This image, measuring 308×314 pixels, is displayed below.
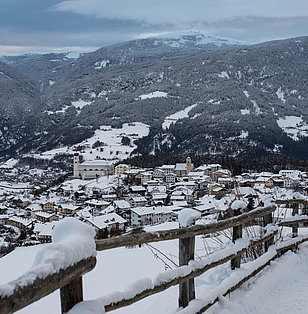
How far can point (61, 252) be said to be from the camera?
2191 mm

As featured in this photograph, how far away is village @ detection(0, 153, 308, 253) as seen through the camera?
128ft

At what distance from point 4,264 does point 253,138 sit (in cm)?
12364

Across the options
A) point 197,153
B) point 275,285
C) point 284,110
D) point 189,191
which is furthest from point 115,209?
point 284,110

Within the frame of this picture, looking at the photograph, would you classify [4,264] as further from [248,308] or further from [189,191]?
[189,191]

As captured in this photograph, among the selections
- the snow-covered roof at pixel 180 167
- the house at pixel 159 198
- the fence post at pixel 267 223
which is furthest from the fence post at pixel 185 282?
the snow-covered roof at pixel 180 167

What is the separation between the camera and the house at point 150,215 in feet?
135

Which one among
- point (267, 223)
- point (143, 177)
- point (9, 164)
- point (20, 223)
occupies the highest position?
point (267, 223)

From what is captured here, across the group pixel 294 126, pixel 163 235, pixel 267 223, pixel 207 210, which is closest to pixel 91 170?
pixel 207 210

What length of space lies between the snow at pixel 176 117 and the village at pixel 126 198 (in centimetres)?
6709

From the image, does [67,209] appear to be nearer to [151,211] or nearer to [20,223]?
[20,223]

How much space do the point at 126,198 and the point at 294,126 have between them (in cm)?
11193

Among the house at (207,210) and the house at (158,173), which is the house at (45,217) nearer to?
the house at (207,210)

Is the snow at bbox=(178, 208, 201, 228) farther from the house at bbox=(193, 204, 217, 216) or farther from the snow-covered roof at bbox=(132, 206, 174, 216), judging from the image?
the snow-covered roof at bbox=(132, 206, 174, 216)

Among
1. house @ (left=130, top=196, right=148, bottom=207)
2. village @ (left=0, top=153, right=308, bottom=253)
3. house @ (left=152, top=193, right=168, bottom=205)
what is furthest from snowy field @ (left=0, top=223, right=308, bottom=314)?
house @ (left=152, top=193, right=168, bottom=205)
